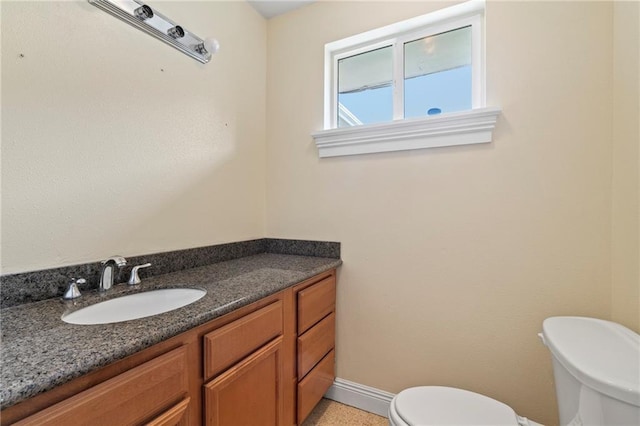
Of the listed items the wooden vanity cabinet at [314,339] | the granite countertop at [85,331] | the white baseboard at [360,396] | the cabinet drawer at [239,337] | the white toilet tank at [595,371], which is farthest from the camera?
the white baseboard at [360,396]

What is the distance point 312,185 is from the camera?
1733 millimetres

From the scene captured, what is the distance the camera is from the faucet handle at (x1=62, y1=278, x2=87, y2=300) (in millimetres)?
903

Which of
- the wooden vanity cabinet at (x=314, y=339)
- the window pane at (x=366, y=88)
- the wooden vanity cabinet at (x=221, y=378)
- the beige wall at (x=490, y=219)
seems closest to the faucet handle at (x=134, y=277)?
the wooden vanity cabinet at (x=221, y=378)

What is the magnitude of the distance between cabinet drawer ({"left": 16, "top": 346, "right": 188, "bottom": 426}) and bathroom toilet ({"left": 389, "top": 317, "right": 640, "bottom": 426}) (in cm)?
76

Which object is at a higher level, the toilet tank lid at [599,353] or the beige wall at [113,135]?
the beige wall at [113,135]

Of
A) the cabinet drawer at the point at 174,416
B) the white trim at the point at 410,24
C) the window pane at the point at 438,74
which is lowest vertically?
the cabinet drawer at the point at 174,416

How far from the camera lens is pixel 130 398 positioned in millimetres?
608

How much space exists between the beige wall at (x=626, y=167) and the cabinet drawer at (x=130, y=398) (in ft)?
4.88

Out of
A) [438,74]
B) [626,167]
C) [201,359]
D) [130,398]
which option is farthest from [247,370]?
[438,74]

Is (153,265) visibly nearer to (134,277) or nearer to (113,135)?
(134,277)

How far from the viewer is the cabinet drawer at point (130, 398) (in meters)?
0.50

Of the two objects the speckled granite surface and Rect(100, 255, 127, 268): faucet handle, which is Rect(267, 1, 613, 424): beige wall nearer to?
the speckled granite surface

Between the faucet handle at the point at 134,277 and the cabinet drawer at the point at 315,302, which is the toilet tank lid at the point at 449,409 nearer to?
the cabinet drawer at the point at 315,302

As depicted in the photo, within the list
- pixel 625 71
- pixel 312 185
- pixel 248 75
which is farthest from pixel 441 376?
pixel 248 75
